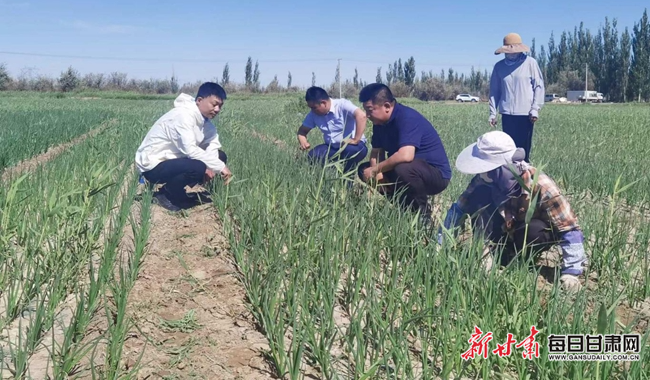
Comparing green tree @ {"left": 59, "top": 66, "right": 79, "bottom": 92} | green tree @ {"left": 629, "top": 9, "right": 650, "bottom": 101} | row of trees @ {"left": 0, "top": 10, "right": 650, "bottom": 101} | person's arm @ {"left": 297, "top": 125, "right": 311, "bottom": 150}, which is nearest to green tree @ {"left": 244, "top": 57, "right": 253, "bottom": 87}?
row of trees @ {"left": 0, "top": 10, "right": 650, "bottom": 101}

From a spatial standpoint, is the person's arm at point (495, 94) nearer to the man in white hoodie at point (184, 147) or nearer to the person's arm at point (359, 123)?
the person's arm at point (359, 123)

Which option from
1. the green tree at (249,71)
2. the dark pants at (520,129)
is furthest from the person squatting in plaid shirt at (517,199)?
the green tree at (249,71)

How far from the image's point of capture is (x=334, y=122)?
5117 mm

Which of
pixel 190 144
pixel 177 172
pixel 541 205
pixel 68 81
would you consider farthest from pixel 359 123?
pixel 68 81

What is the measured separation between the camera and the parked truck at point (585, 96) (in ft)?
152

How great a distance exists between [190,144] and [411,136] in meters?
1.66

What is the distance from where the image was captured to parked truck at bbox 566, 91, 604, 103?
46319 millimetres

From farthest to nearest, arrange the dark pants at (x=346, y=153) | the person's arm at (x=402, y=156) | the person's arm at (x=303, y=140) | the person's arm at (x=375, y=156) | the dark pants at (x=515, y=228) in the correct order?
the person's arm at (x=303, y=140)
the dark pants at (x=346, y=153)
the person's arm at (x=375, y=156)
the person's arm at (x=402, y=156)
the dark pants at (x=515, y=228)

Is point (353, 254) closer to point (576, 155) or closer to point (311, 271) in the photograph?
point (311, 271)

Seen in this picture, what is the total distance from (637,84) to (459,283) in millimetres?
49230

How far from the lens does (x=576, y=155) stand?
6840 mm

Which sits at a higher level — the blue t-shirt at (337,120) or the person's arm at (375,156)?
the blue t-shirt at (337,120)

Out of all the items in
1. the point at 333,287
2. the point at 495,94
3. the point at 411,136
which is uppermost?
the point at 495,94

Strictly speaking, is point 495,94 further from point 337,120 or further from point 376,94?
point 376,94
